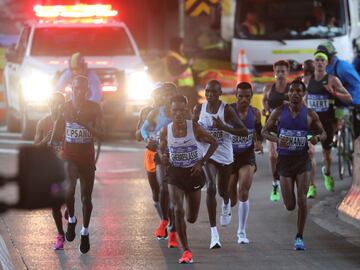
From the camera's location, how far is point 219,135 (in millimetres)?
9828

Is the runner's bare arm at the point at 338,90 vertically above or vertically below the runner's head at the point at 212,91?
below

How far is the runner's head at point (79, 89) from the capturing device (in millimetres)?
9385

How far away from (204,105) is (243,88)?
1.67 ft

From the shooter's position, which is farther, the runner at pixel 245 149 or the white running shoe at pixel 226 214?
the white running shoe at pixel 226 214

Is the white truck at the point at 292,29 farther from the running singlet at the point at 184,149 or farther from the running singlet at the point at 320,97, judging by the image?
the running singlet at the point at 184,149

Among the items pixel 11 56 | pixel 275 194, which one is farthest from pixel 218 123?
pixel 11 56

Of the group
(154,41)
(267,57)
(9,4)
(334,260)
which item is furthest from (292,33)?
(154,41)

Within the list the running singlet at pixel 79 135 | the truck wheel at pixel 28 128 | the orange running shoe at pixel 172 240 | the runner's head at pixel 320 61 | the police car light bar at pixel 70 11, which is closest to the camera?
the running singlet at pixel 79 135

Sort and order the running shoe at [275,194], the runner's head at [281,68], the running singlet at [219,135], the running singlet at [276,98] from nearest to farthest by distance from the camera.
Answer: the running singlet at [219,135]
the runner's head at [281,68]
the running singlet at [276,98]
the running shoe at [275,194]

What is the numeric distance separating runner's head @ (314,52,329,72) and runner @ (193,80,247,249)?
10.6 feet

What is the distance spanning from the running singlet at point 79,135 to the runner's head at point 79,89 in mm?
63

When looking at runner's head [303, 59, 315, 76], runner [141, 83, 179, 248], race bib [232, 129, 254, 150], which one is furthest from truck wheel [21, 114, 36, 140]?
runner [141, 83, 179, 248]

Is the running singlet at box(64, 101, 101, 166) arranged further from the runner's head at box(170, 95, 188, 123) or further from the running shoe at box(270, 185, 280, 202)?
the running shoe at box(270, 185, 280, 202)

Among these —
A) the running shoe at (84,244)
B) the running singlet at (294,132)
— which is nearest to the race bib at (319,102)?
the running singlet at (294,132)
